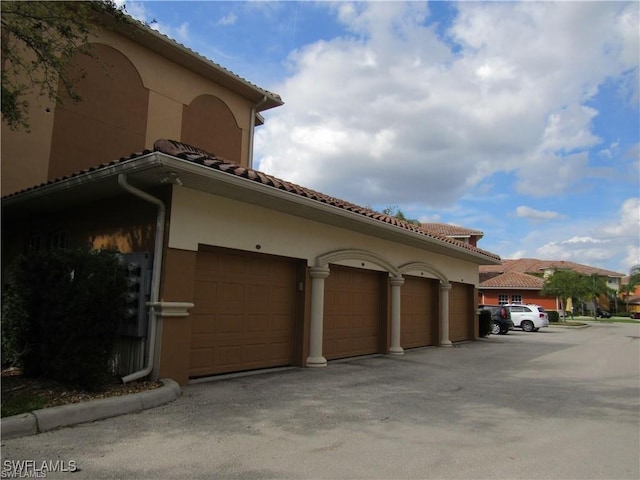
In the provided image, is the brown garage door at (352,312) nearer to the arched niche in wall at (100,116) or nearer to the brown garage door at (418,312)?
the brown garage door at (418,312)

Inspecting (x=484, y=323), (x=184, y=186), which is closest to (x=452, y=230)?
(x=484, y=323)

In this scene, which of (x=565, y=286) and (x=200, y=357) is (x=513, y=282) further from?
(x=200, y=357)

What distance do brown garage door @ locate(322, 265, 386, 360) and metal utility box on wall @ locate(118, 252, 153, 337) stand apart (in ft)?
13.8

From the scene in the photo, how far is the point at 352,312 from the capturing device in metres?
11.7

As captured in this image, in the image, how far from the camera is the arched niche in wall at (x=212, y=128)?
14.1 meters

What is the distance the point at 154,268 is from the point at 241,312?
193 centimetres

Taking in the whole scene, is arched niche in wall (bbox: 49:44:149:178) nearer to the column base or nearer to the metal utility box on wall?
the metal utility box on wall

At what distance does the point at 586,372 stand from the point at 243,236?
831 cm

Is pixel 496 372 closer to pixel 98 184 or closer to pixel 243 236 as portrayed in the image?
pixel 243 236

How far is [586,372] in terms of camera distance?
10992 millimetres

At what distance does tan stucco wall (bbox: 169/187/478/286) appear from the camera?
25.3ft

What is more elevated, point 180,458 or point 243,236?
point 243,236

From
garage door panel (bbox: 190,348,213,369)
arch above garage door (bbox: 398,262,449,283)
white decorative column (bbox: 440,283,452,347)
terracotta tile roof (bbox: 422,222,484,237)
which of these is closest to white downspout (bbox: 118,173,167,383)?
garage door panel (bbox: 190,348,213,369)

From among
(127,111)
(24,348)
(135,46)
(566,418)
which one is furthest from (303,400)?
(135,46)
